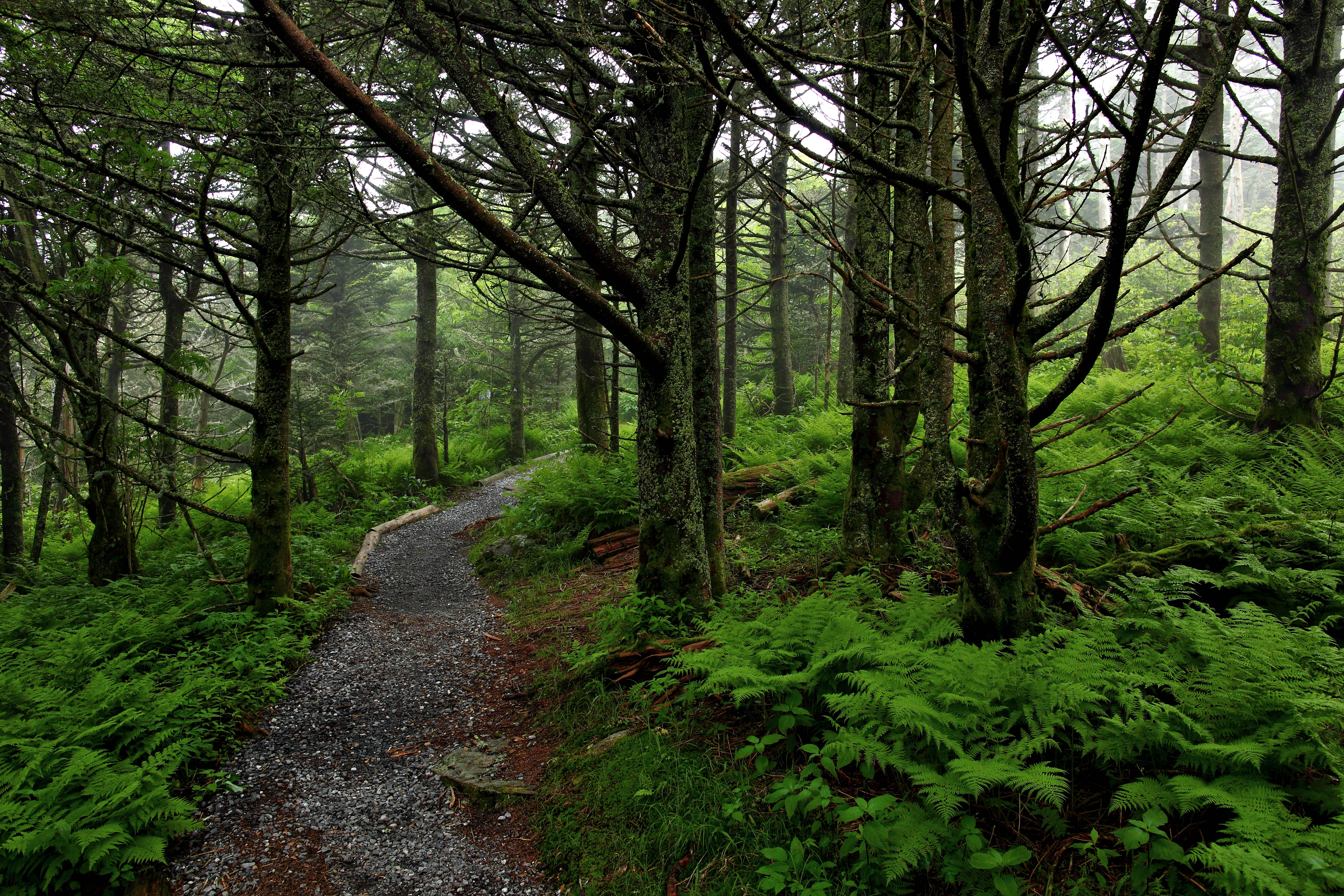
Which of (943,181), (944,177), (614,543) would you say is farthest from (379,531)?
(943,181)

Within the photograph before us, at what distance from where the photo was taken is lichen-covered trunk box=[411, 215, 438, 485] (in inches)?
575

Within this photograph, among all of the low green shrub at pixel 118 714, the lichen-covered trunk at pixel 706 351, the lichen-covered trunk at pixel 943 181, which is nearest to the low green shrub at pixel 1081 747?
the lichen-covered trunk at pixel 943 181

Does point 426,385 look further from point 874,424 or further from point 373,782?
point 874,424

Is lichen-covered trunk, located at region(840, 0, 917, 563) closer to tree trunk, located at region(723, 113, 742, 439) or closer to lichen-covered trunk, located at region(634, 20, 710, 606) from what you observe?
→ lichen-covered trunk, located at region(634, 20, 710, 606)

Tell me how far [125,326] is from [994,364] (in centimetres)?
1761

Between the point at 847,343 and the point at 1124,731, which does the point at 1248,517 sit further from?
the point at 847,343

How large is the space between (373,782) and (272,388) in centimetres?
393

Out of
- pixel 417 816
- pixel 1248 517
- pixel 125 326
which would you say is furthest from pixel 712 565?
pixel 125 326

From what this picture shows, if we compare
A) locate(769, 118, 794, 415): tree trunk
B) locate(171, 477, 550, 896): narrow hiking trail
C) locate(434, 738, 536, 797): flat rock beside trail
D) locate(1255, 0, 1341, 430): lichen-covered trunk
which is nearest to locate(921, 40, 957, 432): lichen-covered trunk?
locate(1255, 0, 1341, 430): lichen-covered trunk

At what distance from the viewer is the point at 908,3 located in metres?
2.15

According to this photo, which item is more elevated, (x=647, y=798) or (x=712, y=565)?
(x=712, y=565)

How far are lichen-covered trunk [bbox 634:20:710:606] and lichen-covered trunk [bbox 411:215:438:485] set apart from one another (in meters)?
11.3

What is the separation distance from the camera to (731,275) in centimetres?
1164

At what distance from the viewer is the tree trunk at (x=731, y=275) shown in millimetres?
9281
